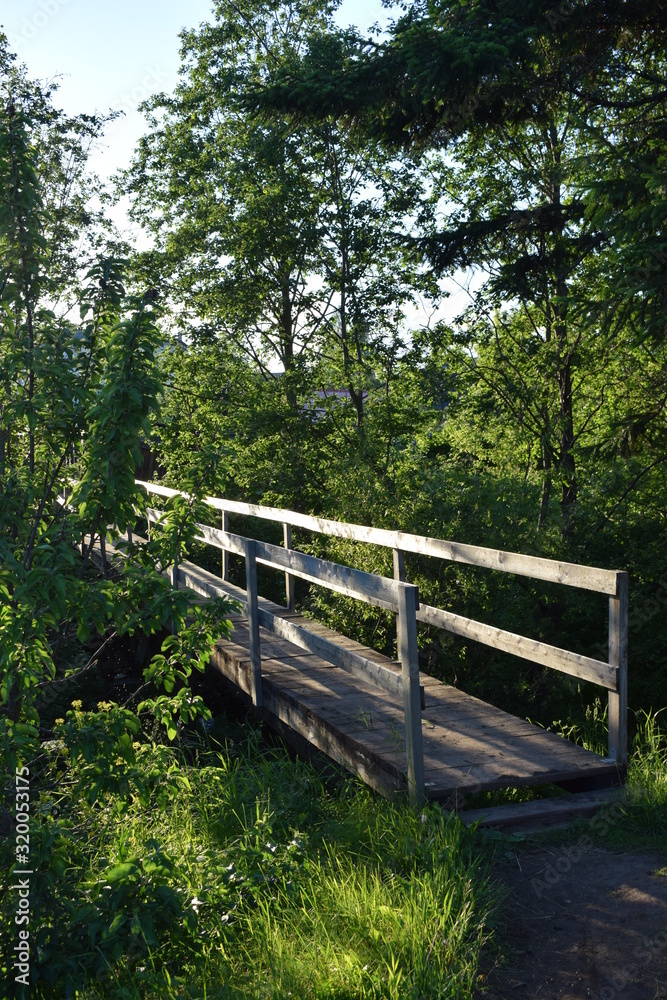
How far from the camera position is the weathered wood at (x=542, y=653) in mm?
4703

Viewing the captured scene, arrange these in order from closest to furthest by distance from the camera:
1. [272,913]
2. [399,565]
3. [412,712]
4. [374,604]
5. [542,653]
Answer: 1. [272,913]
2. [412,712]
3. [542,653]
4. [374,604]
5. [399,565]

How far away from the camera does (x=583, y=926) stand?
3.65 metres

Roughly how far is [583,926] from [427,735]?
6.10 feet

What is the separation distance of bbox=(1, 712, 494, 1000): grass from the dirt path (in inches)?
6.1

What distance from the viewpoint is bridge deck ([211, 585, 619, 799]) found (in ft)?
15.6

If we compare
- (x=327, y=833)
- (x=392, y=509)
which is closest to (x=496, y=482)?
(x=392, y=509)

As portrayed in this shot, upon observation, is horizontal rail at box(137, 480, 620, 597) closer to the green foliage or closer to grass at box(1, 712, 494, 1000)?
the green foliage

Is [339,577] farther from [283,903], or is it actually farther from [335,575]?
[283,903]

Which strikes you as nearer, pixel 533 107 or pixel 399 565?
pixel 399 565

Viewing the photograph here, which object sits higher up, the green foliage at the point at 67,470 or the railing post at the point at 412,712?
the green foliage at the point at 67,470

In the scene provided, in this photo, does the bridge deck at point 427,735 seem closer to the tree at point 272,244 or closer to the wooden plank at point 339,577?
the wooden plank at point 339,577

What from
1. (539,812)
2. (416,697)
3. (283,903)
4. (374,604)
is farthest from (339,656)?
(283,903)

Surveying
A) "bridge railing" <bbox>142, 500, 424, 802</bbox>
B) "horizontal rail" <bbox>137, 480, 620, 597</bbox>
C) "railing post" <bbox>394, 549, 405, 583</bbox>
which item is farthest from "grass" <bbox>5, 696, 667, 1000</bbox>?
"railing post" <bbox>394, 549, 405, 583</bbox>

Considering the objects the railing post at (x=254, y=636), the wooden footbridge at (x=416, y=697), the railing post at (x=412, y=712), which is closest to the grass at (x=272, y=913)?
the railing post at (x=412, y=712)
